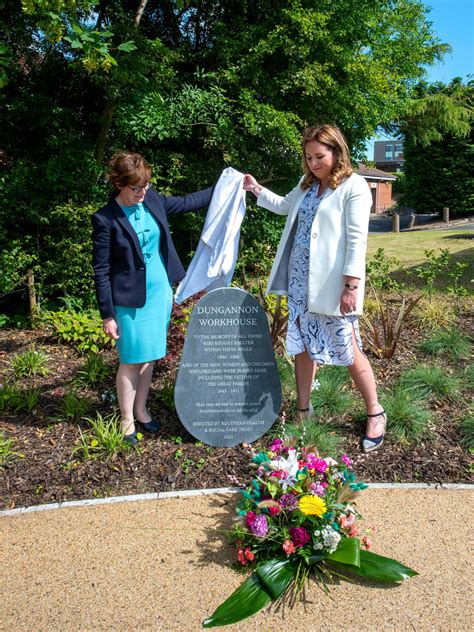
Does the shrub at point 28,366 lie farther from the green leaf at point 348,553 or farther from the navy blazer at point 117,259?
the green leaf at point 348,553

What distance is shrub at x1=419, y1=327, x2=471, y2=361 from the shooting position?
5.11 m

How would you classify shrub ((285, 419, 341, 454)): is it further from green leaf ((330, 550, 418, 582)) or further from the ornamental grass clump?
green leaf ((330, 550, 418, 582))

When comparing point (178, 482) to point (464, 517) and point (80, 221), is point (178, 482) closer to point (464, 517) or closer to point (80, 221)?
point (464, 517)

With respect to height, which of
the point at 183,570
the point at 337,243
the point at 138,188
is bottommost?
the point at 183,570

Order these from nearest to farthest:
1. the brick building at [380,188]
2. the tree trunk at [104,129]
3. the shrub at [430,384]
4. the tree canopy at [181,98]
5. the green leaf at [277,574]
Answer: the green leaf at [277,574]
the shrub at [430,384]
the tree canopy at [181,98]
the tree trunk at [104,129]
the brick building at [380,188]

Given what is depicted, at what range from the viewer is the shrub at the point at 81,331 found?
18.4ft

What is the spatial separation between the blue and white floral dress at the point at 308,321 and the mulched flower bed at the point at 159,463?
659 millimetres

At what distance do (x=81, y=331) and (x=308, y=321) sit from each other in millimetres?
3169

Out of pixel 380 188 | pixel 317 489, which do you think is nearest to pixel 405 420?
pixel 317 489

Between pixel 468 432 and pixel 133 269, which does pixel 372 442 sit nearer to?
pixel 468 432

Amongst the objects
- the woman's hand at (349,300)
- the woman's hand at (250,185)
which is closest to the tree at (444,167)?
the woman's hand at (250,185)

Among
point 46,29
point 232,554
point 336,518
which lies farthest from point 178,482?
point 46,29

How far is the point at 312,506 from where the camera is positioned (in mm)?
2510

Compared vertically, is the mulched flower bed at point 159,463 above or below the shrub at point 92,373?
below
